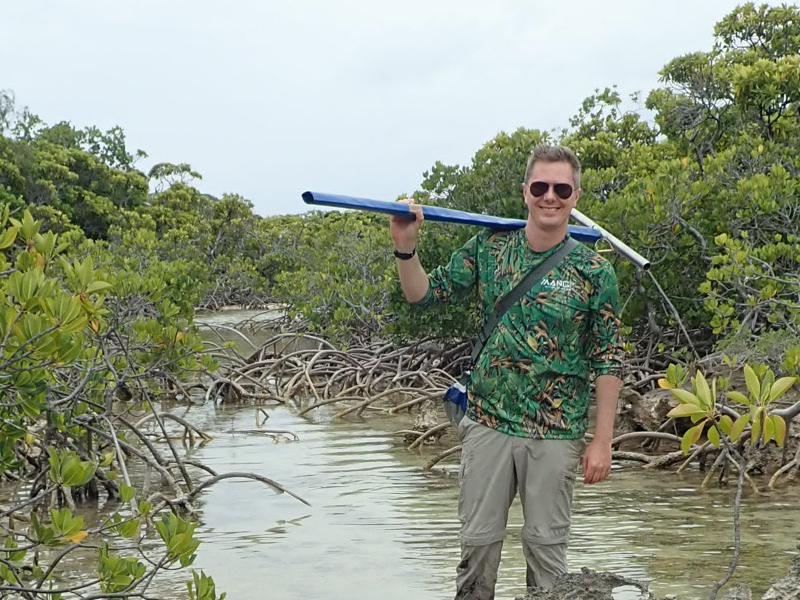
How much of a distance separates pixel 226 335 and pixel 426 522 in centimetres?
1410

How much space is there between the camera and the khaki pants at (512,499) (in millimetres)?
3137

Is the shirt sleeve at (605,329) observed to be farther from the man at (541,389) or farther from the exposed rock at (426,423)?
the exposed rock at (426,423)

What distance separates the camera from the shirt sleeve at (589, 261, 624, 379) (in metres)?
3.14

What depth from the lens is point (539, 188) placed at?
124 inches

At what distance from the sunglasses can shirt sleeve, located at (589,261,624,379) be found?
0.72ft

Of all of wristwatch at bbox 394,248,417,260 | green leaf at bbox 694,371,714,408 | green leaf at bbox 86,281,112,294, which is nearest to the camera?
green leaf at bbox 694,371,714,408

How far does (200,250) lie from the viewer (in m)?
28.6

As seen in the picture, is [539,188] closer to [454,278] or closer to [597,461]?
[454,278]

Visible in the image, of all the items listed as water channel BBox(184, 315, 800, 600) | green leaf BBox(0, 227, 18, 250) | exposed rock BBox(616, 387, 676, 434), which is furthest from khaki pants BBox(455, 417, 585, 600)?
exposed rock BBox(616, 387, 676, 434)

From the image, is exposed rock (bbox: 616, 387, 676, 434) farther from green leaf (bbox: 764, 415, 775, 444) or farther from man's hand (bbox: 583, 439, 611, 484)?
green leaf (bbox: 764, 415, 775, 444)

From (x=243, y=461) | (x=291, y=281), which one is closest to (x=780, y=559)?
(x=243, y=461)

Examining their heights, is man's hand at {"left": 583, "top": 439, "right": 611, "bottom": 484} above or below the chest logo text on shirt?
below

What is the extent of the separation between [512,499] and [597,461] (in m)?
0.25

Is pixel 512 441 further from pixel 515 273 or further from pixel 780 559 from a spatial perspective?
pixel 780 559
